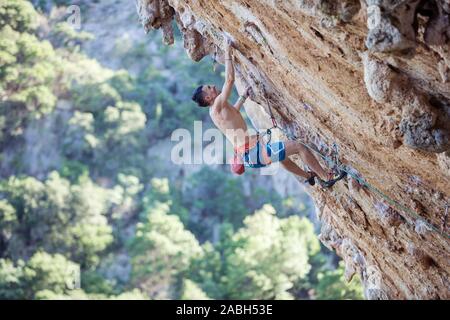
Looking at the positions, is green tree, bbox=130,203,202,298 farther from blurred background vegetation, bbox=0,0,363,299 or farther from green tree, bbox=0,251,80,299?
green tree, bbox=0,251,80,299

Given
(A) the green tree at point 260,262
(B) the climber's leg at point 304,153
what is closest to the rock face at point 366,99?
(B) the climber's leg at point 304,153

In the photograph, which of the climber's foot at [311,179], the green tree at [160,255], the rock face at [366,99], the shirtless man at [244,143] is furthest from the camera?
the green tree at [160,255]

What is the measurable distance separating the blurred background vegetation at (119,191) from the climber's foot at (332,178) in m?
14.4

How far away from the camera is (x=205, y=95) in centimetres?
577

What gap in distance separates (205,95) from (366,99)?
1.41 m

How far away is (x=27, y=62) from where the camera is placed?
91.4 ft

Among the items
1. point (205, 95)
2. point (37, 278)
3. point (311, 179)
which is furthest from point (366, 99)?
point (37, 278)

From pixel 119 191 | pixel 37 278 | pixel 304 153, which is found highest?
pixel 119 191

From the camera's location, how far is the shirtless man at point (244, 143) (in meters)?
5.74

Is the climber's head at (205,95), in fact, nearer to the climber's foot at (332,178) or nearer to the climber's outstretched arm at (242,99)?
the climber's outstretched arm at (242,99)

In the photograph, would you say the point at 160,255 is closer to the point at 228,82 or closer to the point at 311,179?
the point at 311,179

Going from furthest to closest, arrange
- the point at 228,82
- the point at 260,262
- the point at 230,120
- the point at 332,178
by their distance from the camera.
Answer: the point at 260,262 → the point at 332,178 → the point at 230,120 → the point at 228,82

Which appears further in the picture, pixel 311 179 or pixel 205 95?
pixel 311 179

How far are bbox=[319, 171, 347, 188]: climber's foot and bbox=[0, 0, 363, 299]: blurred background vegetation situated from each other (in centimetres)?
1440
